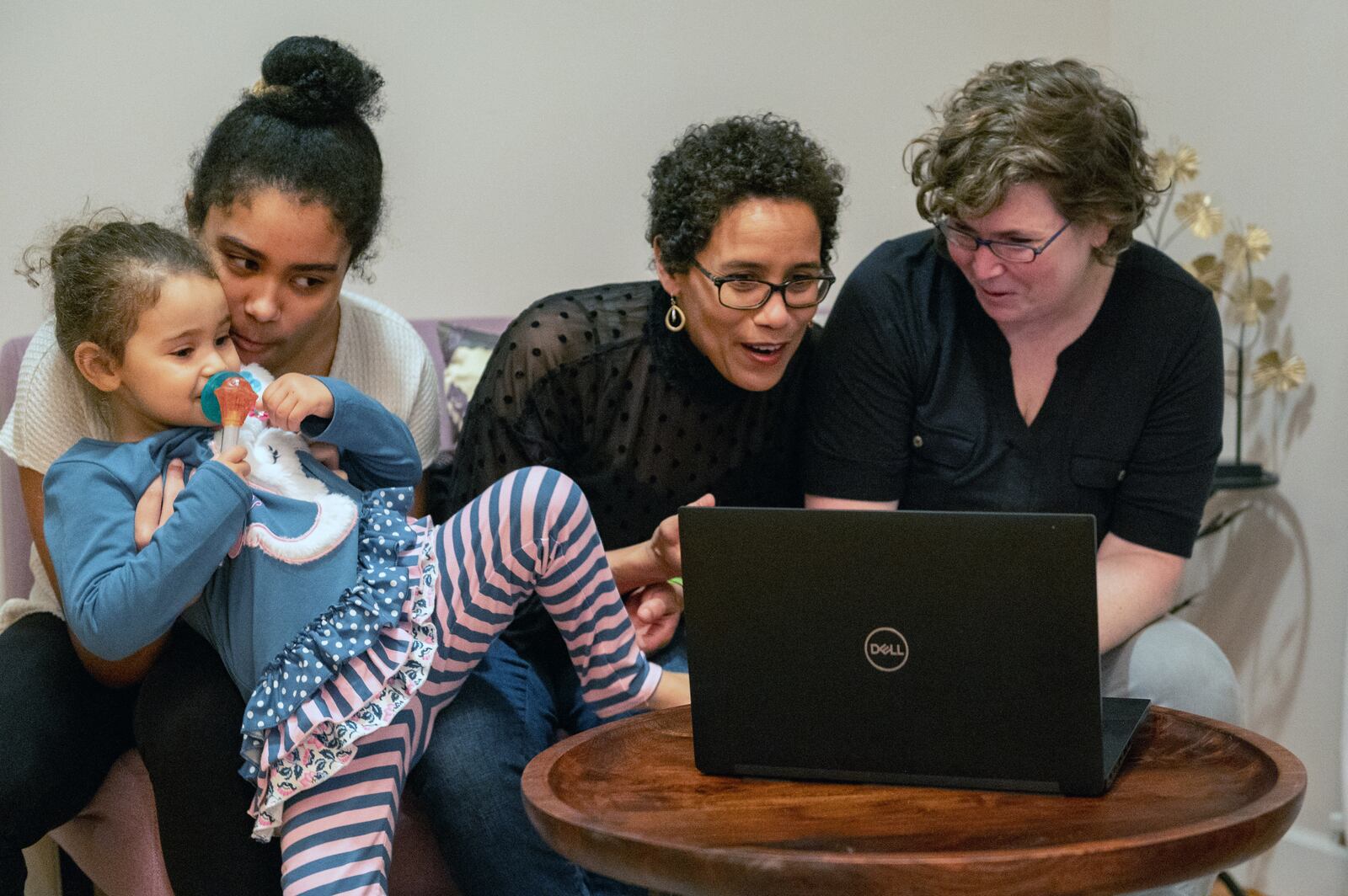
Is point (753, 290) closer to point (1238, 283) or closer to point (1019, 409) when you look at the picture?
point (1019, 409)

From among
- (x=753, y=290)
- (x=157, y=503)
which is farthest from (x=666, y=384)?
(x=157, y=503)

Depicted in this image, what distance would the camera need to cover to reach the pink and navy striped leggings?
1.52 metres

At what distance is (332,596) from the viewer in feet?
4.83

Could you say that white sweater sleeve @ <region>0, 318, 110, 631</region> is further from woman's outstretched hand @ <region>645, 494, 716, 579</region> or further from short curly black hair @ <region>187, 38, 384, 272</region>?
woman's outstretched hand @ <region>645, 494, 716, 579</region>

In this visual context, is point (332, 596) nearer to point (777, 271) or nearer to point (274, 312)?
point (274, 312)

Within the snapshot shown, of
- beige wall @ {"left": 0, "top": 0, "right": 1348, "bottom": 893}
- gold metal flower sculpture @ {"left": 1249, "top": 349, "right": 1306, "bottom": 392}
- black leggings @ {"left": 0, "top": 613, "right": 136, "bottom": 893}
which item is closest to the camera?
black leggings @ {"left": 0, "top": 613, "right": 136, "bottom": 893}

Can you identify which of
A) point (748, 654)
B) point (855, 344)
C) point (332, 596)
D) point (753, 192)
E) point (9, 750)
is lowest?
point (9, 750)

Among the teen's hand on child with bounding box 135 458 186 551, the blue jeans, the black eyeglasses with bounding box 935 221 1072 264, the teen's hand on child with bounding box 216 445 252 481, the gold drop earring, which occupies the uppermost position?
the black eyeglasses with bounding box 935 221 1072 264

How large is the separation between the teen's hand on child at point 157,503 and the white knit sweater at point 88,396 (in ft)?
0.61

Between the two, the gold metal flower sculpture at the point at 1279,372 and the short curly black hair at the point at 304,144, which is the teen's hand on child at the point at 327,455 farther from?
the gold metal flower sculpture at the point at 1279,372

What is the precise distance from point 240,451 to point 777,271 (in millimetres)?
672

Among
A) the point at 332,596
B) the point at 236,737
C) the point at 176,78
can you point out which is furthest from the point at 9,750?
the point at 176,78

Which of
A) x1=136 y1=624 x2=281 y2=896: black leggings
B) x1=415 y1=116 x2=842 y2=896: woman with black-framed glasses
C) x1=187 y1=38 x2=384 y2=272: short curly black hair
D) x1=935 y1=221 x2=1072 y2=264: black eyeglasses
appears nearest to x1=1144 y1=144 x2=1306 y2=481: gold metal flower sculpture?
Answer: x1=935 y1=221 x2=1072 y2=264: black eyeglasses

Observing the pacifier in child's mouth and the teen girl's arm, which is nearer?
the teen girl's arm
